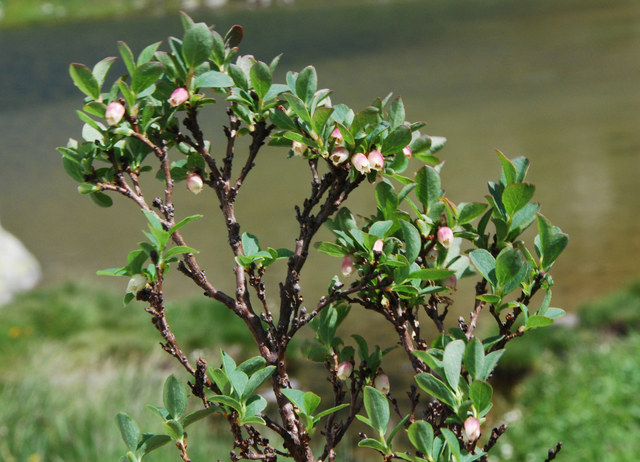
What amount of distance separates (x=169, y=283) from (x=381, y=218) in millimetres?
6646

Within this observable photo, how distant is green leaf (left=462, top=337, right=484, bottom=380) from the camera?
0.78 meters

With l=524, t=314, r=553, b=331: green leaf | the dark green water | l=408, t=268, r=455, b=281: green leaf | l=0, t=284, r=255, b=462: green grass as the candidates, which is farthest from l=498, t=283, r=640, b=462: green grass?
l=408, t=268, r=455, b=281: green leaf

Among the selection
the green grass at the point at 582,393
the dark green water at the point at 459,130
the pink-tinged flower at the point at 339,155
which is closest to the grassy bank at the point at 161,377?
the green grass at the point at 582,393

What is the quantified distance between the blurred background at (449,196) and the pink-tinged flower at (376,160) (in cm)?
201

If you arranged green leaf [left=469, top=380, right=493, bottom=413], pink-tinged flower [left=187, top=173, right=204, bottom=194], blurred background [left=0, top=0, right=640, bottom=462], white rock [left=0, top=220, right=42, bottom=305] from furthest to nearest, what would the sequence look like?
white rock [left=0, top=220, right=42, bottom=305], blurred background [left=0, top=0, right=640, bottom=462], pink-tinged flower [left=187, top=173, right=204, bottom=194], green leaf [left=469, top=380, right=493, bottom=413]

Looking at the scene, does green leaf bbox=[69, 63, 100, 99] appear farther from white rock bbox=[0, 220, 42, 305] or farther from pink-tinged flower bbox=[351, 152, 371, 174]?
white rock bbox=[0, 220, 42, 305]

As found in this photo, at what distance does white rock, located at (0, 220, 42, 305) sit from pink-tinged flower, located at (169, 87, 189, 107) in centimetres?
697

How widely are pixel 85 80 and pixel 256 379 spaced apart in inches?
17.0

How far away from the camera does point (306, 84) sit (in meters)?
0.88

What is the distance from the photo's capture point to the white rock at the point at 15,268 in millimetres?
7496

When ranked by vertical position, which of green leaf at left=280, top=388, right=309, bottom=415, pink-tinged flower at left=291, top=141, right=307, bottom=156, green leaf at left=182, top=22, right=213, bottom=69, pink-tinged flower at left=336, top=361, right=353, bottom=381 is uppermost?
green leaf at left=182, top=22, right=213, bottom=69

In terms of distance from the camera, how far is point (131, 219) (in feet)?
33.2

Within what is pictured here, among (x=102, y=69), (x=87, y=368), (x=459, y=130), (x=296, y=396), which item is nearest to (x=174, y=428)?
(x=296, y=396)

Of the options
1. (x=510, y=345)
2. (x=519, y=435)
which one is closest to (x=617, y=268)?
(x=510, y=345)
